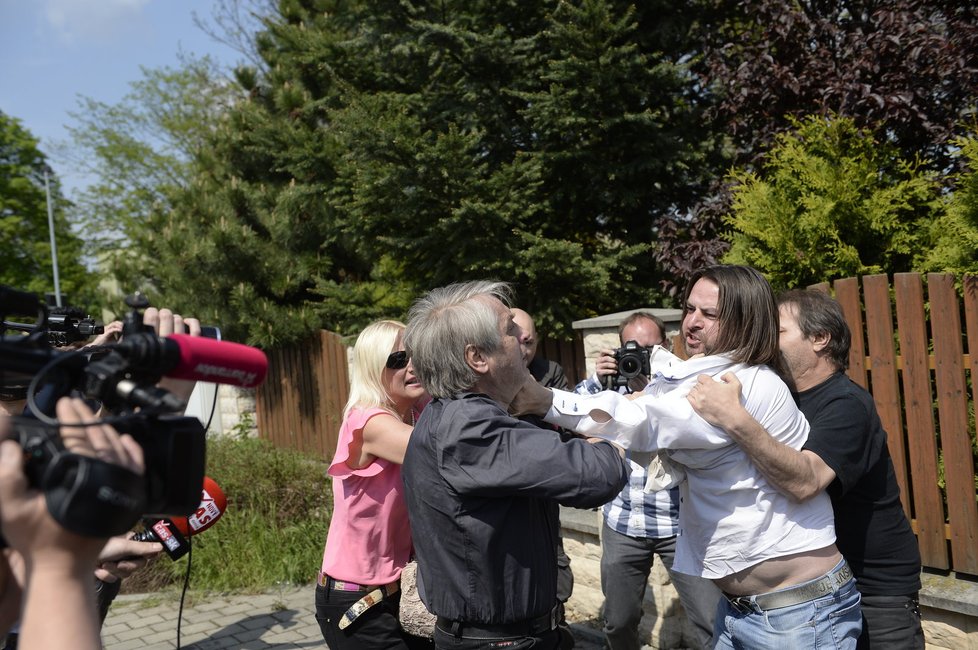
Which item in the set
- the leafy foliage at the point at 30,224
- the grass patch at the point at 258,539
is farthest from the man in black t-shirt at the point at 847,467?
the leafy foliage at the point at 30,224

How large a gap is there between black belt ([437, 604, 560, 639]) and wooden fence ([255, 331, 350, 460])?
295 inches

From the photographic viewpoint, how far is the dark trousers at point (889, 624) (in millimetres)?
2621

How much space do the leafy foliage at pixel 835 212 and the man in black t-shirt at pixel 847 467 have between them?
226 centimetres

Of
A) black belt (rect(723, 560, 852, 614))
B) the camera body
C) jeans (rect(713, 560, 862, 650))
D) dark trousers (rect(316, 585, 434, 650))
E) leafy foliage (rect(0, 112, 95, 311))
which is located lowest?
dark trousers (rect(316, 585, 434, 650))

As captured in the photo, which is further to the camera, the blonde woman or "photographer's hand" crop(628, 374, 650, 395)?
"photographer's hand" crop(628, 374, 650, 395)

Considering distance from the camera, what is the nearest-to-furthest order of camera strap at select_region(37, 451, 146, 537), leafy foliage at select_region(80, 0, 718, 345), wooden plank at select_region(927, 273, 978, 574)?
camera strap at select_region(37, 451, 146, 537) < wooden plank at select_region(927, 273, 978, 574) < leafy foliage at select_region(80, 0, 718, 345)

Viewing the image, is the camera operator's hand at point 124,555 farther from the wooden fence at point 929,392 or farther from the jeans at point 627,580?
the wooden fence at point 929,392

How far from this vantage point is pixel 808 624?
2.36 meters

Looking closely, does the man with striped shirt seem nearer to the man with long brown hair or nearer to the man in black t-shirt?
the man in black t-shirt

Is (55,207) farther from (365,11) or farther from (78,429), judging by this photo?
(78,429)

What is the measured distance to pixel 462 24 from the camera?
7.34 m

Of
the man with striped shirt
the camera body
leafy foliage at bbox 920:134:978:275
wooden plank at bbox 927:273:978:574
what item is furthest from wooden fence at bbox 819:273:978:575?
the camera body

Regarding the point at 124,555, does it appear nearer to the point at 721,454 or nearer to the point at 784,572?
the point at 721,454

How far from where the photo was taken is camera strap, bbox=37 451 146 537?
120 centimetres
